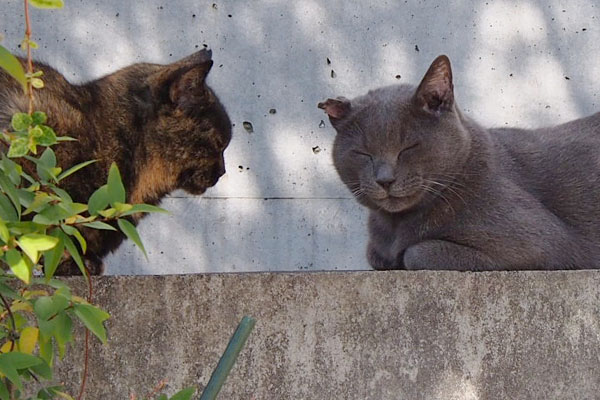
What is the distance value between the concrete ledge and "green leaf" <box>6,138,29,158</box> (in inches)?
42.1

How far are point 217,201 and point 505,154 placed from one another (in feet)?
4.49

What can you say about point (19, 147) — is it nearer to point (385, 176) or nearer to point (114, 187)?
point (114, 187)

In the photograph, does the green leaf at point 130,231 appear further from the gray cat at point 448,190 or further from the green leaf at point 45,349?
the gray cat at point 448,190

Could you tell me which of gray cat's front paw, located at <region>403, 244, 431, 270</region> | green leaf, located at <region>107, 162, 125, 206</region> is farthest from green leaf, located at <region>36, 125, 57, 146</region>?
gray cat's front paw, located at <region>403, 244, 431, 270</region>

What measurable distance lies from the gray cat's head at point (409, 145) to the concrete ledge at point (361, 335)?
0.56 metres

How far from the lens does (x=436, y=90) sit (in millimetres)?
2951

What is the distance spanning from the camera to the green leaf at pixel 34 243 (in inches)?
48.6

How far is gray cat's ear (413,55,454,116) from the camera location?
2893mm

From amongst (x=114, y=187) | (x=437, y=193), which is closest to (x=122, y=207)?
(x=114, y=187)

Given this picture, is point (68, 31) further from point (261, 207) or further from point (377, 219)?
point (377, 219)

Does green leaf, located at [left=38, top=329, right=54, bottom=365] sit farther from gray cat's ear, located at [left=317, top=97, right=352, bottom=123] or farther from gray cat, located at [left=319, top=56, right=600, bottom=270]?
gray cat's ear, located at [left=317, top=97, right=352, bottom=123]

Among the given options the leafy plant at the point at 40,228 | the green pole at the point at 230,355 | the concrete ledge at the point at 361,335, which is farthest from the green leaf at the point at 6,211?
A: the concrete ledge at the point at 361,335

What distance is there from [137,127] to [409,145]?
976 millimetres

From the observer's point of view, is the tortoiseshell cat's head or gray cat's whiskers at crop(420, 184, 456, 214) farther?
the tortoiseshell cat's head
